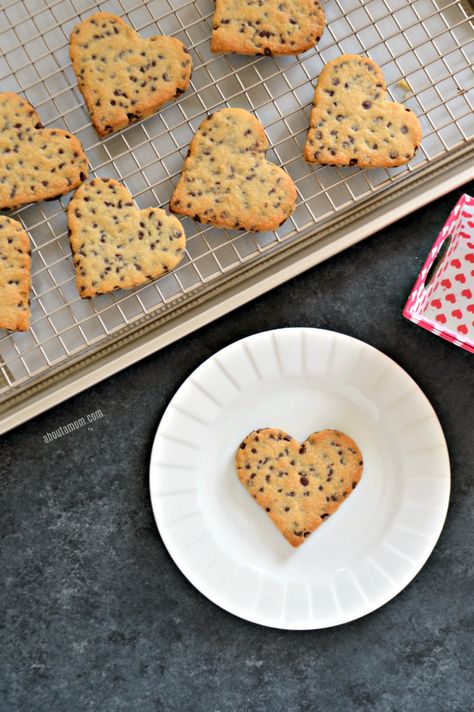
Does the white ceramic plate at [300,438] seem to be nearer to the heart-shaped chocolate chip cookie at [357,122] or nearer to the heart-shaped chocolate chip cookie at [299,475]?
the heart-shaped chocolate chip cookie at [299,475]

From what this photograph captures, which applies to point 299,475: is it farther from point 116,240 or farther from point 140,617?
point 116,240

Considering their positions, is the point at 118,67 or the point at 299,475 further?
the point at 299,475

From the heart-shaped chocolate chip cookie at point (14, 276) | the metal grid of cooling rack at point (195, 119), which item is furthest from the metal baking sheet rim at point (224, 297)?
the heart-shaped chocolate chip cookie at point (14, 276)

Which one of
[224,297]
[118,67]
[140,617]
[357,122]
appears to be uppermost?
[118,67]

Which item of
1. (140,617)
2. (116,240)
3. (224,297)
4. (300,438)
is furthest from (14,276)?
(140,617)

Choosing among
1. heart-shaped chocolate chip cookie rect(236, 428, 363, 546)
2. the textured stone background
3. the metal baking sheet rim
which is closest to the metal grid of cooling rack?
the metal baking sheet rim

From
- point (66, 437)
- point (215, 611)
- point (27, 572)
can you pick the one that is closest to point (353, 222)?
point (66, 437)
